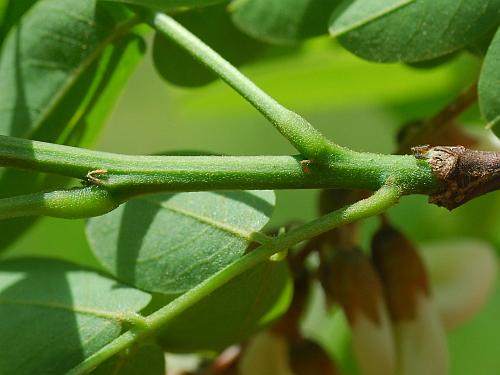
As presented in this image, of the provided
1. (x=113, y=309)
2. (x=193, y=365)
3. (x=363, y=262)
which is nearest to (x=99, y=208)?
(x=113, y=309)

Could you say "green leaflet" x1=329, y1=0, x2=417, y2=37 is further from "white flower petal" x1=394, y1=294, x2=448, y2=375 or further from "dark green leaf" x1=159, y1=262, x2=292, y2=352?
"white flower petal" x1=394, y1=294, x2=448, y2=375

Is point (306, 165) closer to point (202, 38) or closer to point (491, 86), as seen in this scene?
point (491, 86)

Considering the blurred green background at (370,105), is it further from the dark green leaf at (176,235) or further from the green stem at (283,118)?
the green stem at (283,118)

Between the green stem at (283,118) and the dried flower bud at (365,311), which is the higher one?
the green stem at (283,118)

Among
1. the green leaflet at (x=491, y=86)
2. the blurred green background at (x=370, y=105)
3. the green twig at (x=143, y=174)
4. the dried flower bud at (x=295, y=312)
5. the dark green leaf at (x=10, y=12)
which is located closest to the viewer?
the green twig at (x=143, y=174)

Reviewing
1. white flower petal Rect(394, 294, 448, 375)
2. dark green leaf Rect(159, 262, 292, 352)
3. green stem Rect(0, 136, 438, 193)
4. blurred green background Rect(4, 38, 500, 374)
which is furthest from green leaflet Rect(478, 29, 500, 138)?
blurred green background Rect(4, 38, 500, 374)

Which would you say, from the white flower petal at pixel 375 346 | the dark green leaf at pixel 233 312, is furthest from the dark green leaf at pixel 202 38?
the white flower petal at pixel 375 346
